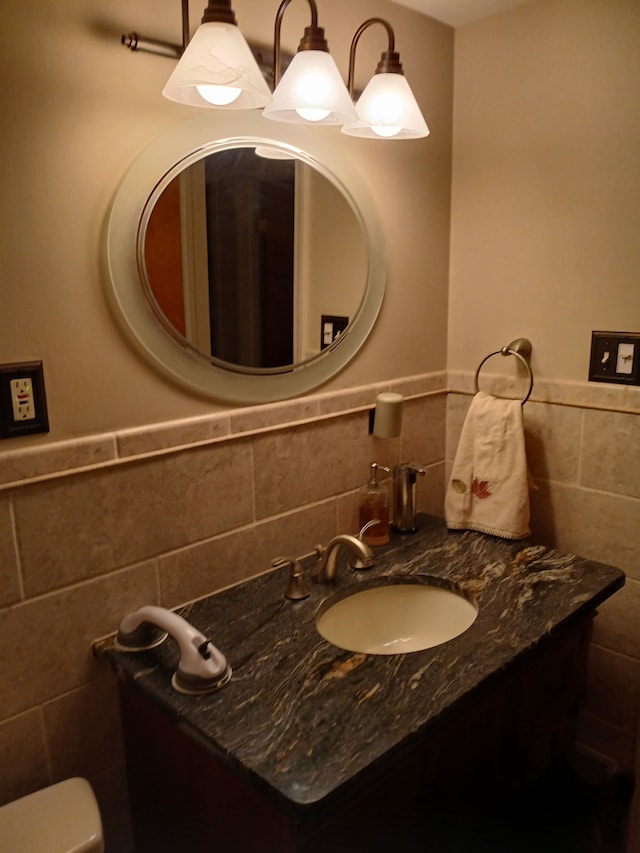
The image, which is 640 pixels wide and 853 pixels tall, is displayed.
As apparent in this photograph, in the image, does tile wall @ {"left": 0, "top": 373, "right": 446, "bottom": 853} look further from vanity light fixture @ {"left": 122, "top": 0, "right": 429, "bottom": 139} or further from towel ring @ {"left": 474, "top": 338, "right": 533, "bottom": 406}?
vanity light fixture @ {"left": 122, "top": 0, "right": 429, "bottom": 139}

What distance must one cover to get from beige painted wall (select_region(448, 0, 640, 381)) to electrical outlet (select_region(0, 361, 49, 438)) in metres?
1.20

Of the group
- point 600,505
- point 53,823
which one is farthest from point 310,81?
point 53,823

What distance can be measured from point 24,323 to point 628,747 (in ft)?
5.81

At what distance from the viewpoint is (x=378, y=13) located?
1576 mm

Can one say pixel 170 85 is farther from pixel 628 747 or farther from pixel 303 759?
pixel 628 747

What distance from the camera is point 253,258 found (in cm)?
139

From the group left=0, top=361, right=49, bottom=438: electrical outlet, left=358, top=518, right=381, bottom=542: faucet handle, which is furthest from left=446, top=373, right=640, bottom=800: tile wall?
left=0, top=361, right=49, bottom=438: electrical outlet

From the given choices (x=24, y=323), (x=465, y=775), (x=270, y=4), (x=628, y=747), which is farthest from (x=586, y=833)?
(x=270, y=4)

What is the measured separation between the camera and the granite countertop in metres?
0.94

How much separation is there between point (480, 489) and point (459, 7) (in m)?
1.23

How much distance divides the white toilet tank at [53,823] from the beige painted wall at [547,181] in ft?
4.61

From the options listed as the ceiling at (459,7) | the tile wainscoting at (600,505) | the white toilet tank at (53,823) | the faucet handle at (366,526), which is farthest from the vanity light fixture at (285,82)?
the white toilet tank at (53,823)

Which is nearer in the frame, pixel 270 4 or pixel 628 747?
pixel 270 4

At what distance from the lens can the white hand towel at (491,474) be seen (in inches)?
65.5
